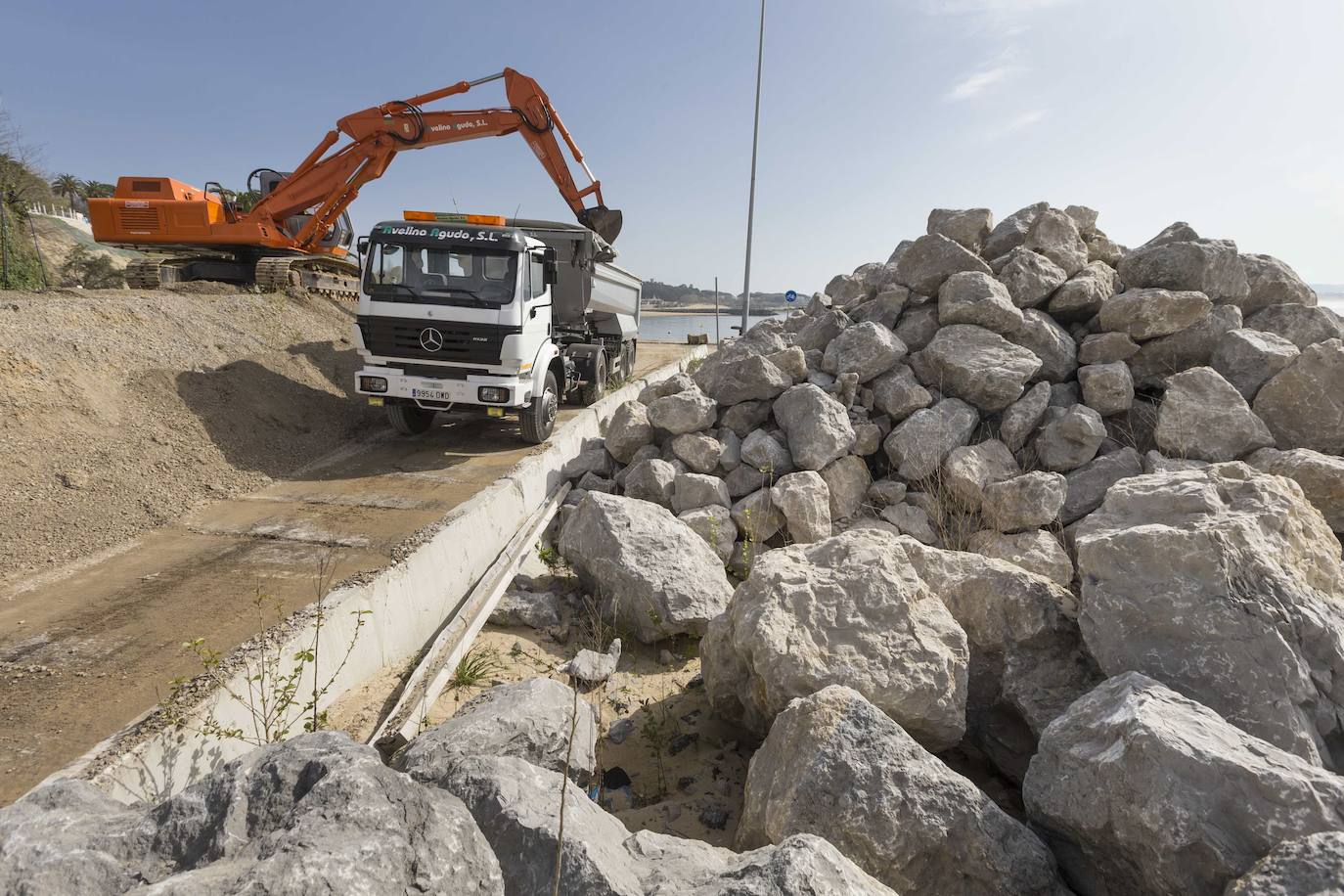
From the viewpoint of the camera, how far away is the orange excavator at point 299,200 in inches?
448

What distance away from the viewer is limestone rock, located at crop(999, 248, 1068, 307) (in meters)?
8.06

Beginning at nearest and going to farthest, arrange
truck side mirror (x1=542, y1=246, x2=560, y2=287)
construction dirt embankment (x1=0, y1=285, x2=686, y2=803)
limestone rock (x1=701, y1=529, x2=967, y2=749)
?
limestone rock (x1=701, y1=529, x2=967, y2=749)
construction dirt embankment (x1=0, y1=285, x2=686, y2=803)
truck side mirror (x1=542, y1=246, x2=560, y2=287)

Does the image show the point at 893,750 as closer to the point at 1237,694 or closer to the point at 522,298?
the point at 1237,694

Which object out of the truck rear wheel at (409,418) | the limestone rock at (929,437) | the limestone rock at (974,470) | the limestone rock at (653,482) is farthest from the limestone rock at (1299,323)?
the truck rear wheel at (409,418)

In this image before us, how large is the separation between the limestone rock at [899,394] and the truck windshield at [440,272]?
177 inches

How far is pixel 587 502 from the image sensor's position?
5.95 m

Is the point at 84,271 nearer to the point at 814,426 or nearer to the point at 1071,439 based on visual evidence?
the point at 814,426

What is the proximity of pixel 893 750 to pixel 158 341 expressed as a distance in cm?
997

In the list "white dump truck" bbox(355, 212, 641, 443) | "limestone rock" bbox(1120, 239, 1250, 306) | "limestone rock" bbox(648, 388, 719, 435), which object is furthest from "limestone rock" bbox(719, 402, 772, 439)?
"limestone rock" bbox(1120, 239, 1250, 306)

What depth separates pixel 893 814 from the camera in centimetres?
Answer: 263

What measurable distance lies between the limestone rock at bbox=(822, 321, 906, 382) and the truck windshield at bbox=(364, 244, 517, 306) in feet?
13.2

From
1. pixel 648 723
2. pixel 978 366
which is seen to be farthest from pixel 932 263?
pixel 648 723

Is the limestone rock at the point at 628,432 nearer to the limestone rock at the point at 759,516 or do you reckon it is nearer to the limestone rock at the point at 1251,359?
the limestone rock at the point at 759,516

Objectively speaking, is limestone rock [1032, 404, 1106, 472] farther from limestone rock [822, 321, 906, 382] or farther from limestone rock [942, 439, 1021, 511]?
limestone rock [822, 321, 906, 382]
